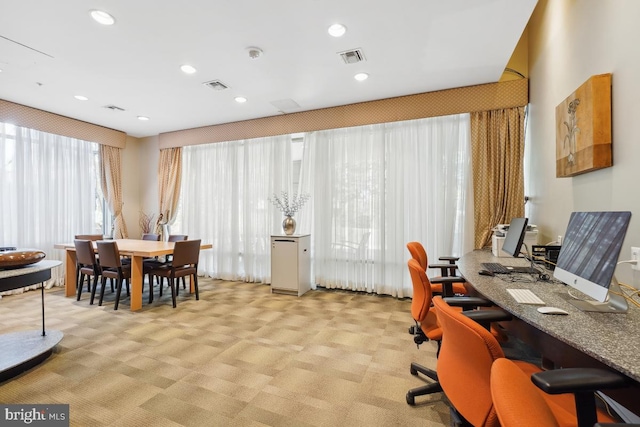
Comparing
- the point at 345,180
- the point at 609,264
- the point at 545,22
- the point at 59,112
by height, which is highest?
the point at 545,22

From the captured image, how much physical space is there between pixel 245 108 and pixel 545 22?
13.1 ft

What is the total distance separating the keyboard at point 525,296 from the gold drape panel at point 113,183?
6589 mm

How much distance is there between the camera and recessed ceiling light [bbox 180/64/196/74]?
342 centimetres

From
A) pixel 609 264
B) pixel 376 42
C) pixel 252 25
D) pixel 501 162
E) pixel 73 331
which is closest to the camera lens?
pixel 609 264

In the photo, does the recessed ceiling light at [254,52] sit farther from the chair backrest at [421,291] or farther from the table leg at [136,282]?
the table leg at [136,282]

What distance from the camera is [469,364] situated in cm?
112

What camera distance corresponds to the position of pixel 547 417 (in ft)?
2.22

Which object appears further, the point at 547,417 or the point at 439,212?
the point at 439,212

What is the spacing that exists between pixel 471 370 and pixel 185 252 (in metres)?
3.81

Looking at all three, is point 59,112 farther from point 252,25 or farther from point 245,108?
point 252,25

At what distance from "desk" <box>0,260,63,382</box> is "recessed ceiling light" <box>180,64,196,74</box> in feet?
7.93

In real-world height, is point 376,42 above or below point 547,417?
above

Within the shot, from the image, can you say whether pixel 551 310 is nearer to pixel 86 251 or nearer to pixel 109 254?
pixel 109 254

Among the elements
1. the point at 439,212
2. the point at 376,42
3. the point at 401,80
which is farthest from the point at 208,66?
the point at 439,212
